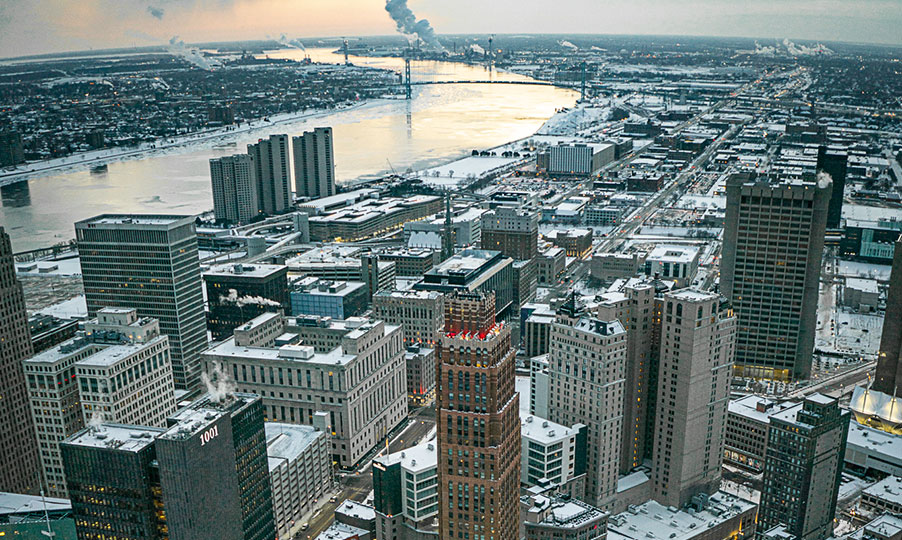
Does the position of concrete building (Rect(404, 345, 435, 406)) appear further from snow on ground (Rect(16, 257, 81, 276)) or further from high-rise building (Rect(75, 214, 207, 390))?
snow on ground (Rect(16, 257, 81, 276))

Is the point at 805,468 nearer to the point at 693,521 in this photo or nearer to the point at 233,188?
the point at 693,521

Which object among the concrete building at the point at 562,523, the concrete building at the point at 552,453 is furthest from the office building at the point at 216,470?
the concrete building at the point at 552,453

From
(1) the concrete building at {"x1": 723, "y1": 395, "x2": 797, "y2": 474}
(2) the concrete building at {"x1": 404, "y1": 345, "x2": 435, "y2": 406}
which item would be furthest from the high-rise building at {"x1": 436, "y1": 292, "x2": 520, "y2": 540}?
(2) the concrete building at {"x1": 404, "y1": 345, "x2": 435, "y2": 406}

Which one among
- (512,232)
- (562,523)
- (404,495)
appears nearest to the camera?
(562,523)

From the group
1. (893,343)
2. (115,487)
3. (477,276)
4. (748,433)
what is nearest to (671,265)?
(477,276)

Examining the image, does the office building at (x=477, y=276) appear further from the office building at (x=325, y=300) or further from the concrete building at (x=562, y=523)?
the concrete building at (x=562, y=523)
